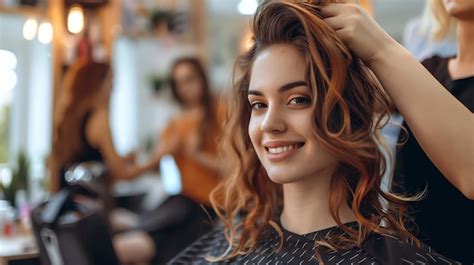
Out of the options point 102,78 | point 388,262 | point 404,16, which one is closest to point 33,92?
point 102,78

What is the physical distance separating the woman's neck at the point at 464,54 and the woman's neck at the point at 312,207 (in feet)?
1.10

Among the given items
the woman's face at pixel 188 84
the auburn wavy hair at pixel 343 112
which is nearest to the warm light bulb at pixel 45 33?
the woman's face at pixel 188 84

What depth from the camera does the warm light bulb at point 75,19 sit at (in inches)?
107

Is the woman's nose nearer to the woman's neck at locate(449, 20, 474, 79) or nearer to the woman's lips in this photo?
the woman's lips

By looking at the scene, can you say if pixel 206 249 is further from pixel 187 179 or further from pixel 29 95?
pixel 29 95

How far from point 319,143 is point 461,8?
383 mm

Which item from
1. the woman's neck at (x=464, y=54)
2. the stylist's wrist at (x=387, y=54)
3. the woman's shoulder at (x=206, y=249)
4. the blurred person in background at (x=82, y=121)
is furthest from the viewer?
the blurred person in background at (x=82, y=121)

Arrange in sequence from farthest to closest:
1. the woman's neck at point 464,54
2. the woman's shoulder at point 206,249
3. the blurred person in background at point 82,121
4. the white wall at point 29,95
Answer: the white wall at point 29,95, the blurred person in background at point 82,121, the woman's shoulder at point 206,249, the woman's neck at point 464,54

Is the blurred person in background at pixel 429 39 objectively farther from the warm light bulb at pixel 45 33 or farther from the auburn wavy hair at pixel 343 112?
the warm light bulb at pixel 45 33

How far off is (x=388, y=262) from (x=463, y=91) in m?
0.37

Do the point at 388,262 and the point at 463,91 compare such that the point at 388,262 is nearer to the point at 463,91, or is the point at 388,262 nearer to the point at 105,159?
the point at 463,91

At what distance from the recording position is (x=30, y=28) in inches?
114

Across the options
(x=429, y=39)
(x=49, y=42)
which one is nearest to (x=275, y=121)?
(x=429, y=39)

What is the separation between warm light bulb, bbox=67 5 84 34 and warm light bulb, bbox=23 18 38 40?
235mm
